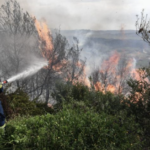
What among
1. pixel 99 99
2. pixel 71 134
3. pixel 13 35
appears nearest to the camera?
pixel 71 134

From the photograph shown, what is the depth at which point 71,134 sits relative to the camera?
4609 millimetres

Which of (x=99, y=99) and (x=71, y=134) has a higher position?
(x=71, y=134)

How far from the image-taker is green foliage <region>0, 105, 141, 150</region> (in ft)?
13.6

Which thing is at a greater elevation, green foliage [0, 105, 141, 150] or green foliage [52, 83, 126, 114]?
green foliage [0, 105, 141, 150]

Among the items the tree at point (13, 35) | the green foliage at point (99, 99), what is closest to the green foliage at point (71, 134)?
the green foliage at point (99, 99)

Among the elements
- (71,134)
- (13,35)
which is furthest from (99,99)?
(13,35)

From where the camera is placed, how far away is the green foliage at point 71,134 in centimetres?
413

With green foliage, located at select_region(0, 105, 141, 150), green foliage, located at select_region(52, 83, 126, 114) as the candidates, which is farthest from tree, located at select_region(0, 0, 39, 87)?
green foliage, located at select_region(0, 105, 141, 150)

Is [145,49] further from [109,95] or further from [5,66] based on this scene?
[109,95]

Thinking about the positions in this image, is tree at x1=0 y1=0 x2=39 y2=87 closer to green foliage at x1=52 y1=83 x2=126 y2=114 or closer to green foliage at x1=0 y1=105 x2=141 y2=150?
green foliage at x1=52 y1=83 x2=126 y2=114

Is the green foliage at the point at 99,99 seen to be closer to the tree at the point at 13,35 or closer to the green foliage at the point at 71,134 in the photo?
the green foliage at the point at 71,134

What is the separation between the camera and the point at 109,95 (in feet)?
26.9

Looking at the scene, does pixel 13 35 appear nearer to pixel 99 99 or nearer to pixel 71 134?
pixel 99 99

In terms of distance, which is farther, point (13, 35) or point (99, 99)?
point (13, 35)
